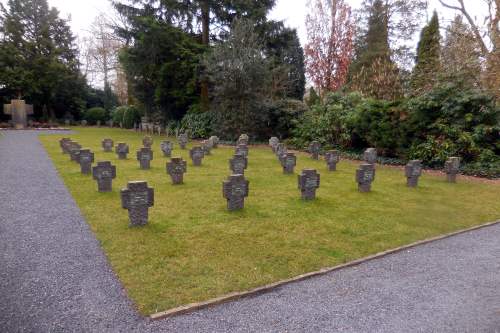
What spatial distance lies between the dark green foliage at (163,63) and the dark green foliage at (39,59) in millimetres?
16080

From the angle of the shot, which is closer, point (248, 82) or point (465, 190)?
point (465, 190)

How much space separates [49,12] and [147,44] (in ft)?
75.5

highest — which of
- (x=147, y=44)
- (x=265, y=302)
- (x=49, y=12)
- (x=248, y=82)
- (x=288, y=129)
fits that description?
(x=49, y=12)

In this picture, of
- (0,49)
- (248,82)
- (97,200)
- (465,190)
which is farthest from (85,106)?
(465,190)

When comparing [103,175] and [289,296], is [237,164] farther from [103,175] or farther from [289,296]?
[289,296]

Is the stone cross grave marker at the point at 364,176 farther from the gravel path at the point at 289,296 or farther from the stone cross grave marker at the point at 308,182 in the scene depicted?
the gravel path at the point at 289,296

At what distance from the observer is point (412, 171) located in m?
9.49

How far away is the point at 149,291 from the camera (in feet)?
12.2

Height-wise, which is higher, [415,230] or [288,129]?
[288,129]

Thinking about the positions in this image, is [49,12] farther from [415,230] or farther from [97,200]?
[415,230]

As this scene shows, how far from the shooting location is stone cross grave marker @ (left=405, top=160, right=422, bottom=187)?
9.45 meters

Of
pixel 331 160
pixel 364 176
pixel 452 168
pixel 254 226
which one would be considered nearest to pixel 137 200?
pixel 254 226

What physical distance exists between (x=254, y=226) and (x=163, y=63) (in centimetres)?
2103

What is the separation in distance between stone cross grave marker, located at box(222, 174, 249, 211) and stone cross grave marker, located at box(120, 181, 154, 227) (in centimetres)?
150
